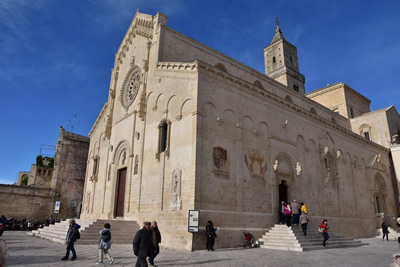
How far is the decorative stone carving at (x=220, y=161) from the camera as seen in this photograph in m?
14.9

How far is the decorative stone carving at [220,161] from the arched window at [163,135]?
2958 mm

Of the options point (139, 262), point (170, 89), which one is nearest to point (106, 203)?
point (170, 89)

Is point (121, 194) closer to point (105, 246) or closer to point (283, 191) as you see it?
point (283, 191)

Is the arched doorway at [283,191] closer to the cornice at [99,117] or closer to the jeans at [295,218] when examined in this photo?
the jeans at [295,218]

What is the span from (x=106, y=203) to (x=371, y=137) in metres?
29.5

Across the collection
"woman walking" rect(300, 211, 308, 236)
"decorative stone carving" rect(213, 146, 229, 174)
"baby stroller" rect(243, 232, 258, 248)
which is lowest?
"baby stroller" rect(243, 232, 258, 248)

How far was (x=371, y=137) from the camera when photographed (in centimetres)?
3334

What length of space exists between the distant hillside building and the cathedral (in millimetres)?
6170

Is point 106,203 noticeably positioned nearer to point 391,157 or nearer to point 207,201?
point 207,201

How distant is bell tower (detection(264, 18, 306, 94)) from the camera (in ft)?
125

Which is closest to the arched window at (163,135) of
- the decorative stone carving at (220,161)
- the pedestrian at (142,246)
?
the decorative stone carving at (220,161)

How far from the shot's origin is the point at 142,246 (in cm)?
696

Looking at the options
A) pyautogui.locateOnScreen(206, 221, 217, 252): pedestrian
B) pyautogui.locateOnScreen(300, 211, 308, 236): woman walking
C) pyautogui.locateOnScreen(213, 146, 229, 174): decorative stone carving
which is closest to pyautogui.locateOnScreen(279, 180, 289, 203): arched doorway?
pyautogui.locateOnScreen(300, 211, 308, 236): woman walking

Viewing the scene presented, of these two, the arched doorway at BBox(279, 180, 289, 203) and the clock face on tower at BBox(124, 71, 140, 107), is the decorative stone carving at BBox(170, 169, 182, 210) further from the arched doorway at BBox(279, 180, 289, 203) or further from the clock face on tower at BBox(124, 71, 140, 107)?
the clock face on tower at BBox(124, 71, 140, 107)
